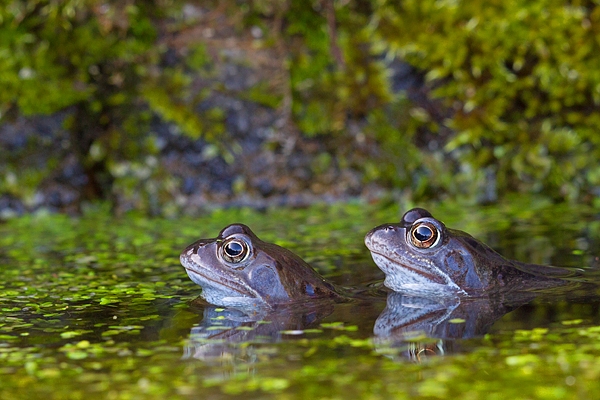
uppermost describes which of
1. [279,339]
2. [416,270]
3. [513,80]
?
[513,80]

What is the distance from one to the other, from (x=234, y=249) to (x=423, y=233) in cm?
84

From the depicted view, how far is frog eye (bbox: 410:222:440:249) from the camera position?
11.9ft

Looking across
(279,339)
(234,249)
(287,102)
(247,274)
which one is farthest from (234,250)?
(287,102)

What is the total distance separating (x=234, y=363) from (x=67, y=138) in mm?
5594

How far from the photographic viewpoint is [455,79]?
7418mm

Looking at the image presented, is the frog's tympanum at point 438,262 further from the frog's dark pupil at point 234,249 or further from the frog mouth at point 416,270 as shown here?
the frog's dark pupil at point 234,249

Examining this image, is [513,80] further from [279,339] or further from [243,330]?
[279,339]

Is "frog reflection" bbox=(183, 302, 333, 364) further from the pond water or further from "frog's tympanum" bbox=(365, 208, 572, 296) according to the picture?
"frog's tympanum" bbox=(365, 208, 572, 296)

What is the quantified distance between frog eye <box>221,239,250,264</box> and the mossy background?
13.2 ft

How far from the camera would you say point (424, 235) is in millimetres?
3645

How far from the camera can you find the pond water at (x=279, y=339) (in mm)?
2311

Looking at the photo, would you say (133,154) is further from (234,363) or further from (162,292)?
(234,363)

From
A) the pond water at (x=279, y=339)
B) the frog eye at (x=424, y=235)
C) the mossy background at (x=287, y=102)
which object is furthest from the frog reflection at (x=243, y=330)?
the mossy background at (x=287, y=102)

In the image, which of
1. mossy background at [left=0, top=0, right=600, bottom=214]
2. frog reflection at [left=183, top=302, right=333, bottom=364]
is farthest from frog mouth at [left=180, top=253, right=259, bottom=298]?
mossy background at [left=0, top=0, right=600, bottom=214]
